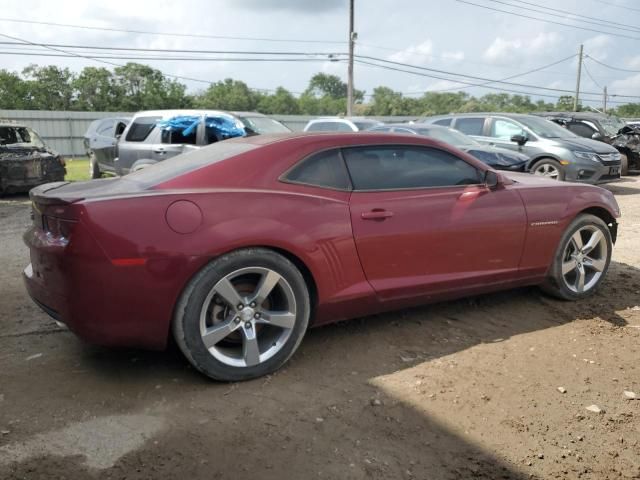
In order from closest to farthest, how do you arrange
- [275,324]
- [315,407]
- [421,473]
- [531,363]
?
[421,473] → [315,407] → [275,324] → [531,363]

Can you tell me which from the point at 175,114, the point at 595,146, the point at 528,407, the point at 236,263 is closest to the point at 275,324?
the point at 236,263

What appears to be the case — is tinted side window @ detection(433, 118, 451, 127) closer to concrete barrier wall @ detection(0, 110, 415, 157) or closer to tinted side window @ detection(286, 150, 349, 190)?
tinted side window @ detection(286, 150, 349, 190)

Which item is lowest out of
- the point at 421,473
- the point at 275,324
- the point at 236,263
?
the point at 421,473

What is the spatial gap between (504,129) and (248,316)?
1004cm

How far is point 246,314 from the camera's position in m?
3.24

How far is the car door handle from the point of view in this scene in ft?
11.7

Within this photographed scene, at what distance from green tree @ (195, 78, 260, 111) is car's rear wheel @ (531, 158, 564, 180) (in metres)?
49.5

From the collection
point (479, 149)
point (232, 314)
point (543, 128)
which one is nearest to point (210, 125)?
point (479, 149)

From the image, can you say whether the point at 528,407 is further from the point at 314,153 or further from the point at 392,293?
the point at 314,153

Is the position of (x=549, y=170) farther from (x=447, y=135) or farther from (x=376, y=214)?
(x=376, y=214)

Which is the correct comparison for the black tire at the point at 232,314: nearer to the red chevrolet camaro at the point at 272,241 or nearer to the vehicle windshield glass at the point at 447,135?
the red chevrolet camaro at the point at 272,241

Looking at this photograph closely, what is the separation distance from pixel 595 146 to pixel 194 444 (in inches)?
437

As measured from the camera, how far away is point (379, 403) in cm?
306

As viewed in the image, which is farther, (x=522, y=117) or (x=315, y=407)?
(x=522, y=117)
